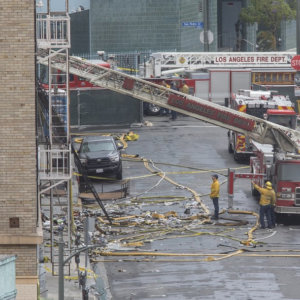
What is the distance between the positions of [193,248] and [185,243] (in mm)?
612

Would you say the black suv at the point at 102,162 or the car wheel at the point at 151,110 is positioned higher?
the car wheel at the point at 151,110

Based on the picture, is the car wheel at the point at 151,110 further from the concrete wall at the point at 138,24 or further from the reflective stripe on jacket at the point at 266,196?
the reflective stripe on jacket at the point at 266,196

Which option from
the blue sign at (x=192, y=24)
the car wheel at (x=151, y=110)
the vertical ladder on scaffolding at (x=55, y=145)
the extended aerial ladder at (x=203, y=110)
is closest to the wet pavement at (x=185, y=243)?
the vertical ladder on scaffolding at (x=55, y=145)

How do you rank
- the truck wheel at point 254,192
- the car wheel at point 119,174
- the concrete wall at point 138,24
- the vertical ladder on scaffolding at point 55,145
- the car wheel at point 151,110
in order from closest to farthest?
the vertical ladder on scaffolding at point 55,145
the truck wheel at point 254,192
the car wheel at point 119,174
the car wheel at point 151,110
the concrete wall at point 138,24

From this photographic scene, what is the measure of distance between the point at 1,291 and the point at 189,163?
78.3 feet

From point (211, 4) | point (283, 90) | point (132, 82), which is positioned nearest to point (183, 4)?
point (211, 4)

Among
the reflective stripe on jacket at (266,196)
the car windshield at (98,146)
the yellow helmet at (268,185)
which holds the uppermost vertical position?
the car windshield at (98,146)

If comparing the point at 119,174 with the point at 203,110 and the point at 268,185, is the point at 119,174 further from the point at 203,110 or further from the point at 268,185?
the point at 268,185

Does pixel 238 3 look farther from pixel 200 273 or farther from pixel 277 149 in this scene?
pixel 200 273

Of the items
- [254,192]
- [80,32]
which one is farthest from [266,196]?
[80,32]

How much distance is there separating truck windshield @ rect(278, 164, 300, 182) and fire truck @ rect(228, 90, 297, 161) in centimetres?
760

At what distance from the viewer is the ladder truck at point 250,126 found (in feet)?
105

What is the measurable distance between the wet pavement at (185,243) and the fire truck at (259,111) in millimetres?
623

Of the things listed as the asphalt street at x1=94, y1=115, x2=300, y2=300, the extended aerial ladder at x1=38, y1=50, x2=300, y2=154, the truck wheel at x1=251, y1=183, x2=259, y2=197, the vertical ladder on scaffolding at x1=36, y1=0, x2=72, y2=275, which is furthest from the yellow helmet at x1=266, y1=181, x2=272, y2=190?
the vertical ladder on scaffolding at x1=36, y1=0, x2=72, y2=275
